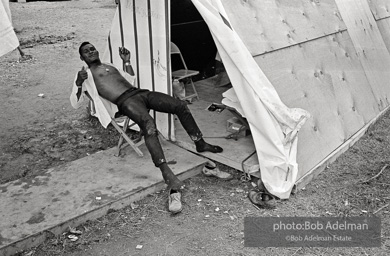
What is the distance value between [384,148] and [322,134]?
96 cm

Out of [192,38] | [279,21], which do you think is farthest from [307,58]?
[192,38]

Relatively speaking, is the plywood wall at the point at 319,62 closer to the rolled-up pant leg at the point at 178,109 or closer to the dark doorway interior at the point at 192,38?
the rolled-up pant leg at the point at 178,109

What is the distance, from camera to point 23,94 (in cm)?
713

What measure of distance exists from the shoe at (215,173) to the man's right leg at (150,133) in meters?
0.42

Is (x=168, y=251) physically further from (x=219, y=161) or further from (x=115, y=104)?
(x=115, y=104)

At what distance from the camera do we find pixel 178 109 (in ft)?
14.6

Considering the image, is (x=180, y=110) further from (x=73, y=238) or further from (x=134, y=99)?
(x=73, y=238)

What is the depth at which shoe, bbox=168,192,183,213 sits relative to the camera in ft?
12.5

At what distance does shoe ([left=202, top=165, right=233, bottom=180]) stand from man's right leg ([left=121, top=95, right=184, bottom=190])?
0.42m

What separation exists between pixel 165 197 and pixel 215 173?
611 millimetres

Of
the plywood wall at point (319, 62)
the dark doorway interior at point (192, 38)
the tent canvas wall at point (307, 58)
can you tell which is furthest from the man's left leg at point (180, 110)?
the dark doorway interior at point (192, 38)

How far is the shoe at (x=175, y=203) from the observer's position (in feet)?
12.5

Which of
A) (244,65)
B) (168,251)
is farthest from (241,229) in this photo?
(244,65)

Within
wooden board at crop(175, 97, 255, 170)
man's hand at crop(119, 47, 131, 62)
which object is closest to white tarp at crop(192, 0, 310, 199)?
wooden board at crop(175, 97, 255, 170)
